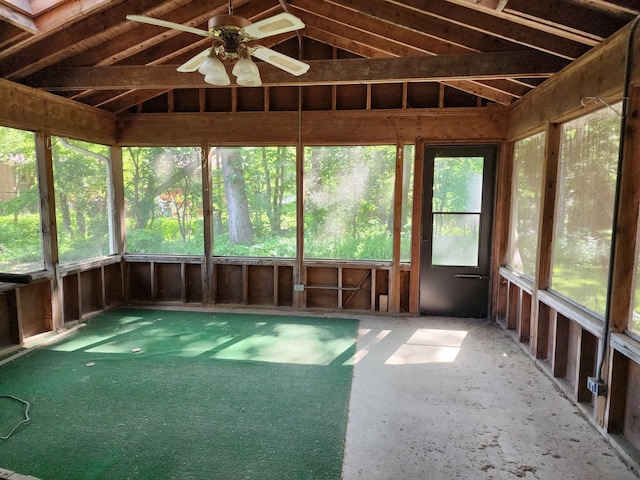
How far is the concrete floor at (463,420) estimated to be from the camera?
8.02 ft

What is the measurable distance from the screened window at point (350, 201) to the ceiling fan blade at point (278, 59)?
102 inches

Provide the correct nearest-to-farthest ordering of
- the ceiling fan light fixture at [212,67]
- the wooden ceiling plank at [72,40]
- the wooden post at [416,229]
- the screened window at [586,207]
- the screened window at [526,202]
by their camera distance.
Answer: the ceiling fan light fixture at [212,67] → the screened window at [586,207] → the wooden ceiling plank at [72,40] → the screened window at [526,202] → the wooden post at [416,229]

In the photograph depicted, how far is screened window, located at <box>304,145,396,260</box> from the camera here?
5547mm

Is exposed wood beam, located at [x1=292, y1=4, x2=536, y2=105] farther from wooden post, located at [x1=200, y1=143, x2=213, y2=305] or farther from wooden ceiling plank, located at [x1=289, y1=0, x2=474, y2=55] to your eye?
wooden post, located at [x1=200, y1=143, x2=213, y2=305]

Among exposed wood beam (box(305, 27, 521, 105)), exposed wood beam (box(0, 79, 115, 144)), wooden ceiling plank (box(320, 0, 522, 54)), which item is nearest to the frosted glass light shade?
wooden ceiling plank (box(320, 0, 522, 54))

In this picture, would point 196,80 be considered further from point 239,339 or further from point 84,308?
point 84,308

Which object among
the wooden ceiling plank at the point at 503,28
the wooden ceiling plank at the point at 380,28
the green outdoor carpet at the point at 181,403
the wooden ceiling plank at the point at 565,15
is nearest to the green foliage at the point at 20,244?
the green outdoor carpet at the point at 181,403

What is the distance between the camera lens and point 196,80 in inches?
165

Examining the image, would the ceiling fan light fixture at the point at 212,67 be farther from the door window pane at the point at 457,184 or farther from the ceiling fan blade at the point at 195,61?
the door window pane at the point at 457,184

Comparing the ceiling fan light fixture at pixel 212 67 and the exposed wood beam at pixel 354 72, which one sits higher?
the exposed wood beam at pixel 354 72

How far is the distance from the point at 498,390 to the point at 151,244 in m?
5.10

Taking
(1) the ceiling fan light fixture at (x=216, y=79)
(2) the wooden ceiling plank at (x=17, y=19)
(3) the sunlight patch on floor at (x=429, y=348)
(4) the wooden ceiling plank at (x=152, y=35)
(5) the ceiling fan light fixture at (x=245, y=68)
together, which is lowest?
(3) the sunlight patch on floor at (x=429, y=348)

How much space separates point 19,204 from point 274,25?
3736 millimetres

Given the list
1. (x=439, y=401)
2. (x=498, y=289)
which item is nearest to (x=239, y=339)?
(x=439, y=401)
